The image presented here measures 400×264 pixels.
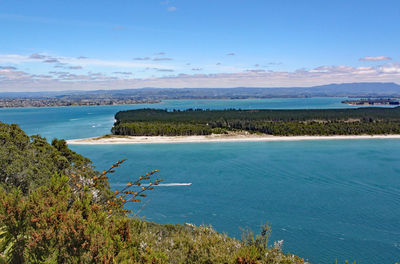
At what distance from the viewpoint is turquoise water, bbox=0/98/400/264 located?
16719 mm

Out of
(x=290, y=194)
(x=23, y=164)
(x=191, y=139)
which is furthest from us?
(x=191, y=139)

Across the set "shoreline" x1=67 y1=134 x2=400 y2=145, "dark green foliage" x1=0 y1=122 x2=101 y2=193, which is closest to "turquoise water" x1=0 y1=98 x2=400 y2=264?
"dark green foliage" x1=0 y1=122 x2=101 y2=193

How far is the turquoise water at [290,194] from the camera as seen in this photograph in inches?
658

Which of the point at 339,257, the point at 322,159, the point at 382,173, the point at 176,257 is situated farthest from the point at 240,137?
the point at 176,257

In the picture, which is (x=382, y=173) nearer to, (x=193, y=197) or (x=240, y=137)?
(x=193, y=197)

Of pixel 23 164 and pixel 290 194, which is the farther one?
pixel 290 194

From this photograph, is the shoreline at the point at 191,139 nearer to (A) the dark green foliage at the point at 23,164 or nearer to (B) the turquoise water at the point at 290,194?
(B) the turquoise water at the point at 290,194

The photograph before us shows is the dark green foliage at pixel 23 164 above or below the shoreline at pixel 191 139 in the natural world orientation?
above

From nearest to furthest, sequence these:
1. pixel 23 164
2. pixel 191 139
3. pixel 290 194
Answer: pixel 23 164 → pixel 290 194 → pixel 191 139

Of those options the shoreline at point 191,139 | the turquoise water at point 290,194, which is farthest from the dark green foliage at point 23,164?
the shoreline at point 191,139

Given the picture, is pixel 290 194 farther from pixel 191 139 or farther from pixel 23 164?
pixel 191 139

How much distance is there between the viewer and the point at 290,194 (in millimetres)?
24000

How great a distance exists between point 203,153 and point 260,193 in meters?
17.9

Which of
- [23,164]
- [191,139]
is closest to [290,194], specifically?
[23,164]
